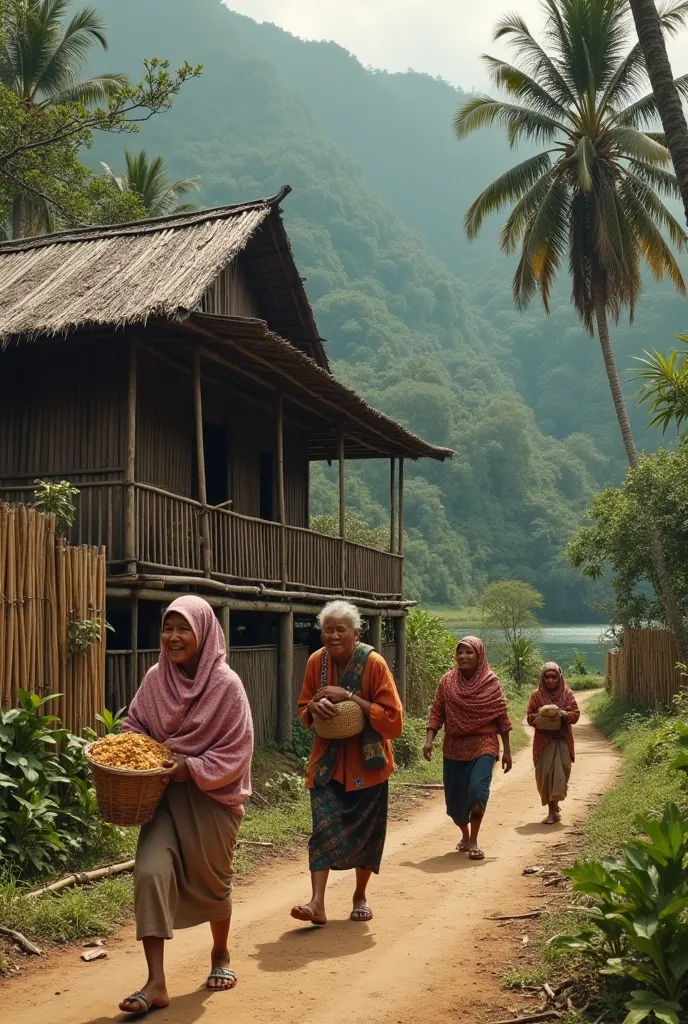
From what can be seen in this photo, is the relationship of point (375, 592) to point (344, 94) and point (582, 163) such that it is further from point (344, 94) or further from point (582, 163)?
point (344, 94)

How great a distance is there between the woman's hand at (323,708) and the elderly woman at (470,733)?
2849 mm

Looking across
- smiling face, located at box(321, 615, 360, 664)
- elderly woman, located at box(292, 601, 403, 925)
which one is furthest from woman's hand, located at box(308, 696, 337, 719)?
smiling face, located at box(321, 615, 360, 664)

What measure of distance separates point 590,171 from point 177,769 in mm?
20529

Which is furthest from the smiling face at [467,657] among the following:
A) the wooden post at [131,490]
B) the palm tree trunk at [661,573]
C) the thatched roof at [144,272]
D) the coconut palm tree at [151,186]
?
the coconut palm tree at [151,186]

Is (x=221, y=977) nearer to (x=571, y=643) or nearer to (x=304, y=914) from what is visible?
(x=304, y=914)

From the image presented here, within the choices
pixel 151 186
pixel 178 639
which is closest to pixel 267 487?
pixel 178 639

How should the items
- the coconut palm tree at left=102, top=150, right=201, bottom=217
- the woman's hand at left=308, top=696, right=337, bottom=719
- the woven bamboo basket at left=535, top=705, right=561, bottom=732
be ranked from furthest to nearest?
the coconut palm tree at left=102, top=150, right=201, bottom=217, the woven bamboo basket at left=535, top=705, right=561, bottom=732, the woman's hand at left=308, top=696, right=337, bottom=719

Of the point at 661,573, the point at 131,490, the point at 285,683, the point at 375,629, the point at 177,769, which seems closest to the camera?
the point at 177,769

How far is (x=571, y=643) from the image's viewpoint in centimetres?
7119

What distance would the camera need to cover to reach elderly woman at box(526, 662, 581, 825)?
1059 centimetres

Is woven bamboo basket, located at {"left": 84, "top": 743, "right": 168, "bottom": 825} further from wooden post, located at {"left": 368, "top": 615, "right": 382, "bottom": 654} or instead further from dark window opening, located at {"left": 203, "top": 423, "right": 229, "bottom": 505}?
wooden post, located at {"left": 368, "top": 615, "right": 382, "bottom": 654}

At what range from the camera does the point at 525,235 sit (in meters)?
23.3

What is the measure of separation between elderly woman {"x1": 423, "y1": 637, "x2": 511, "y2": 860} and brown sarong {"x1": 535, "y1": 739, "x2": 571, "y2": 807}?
4.89 feet

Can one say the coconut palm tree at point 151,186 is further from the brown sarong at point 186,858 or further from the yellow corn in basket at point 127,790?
the yellow corn in basket at point 127,790
